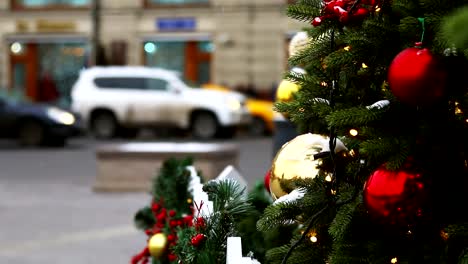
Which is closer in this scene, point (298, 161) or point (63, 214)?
point (298, 161)

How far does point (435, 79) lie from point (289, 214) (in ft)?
2.02

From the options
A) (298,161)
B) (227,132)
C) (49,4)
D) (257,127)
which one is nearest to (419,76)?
(298,161)

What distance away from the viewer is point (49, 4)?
29.0m

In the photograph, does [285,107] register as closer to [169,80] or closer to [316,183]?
[316,183]

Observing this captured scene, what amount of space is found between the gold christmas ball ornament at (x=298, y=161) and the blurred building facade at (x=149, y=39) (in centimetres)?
2341

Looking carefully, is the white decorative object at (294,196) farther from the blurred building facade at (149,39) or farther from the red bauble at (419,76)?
the blurred building facade at (149,39)

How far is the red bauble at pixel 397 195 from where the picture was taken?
190cm

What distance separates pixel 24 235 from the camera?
714 cm

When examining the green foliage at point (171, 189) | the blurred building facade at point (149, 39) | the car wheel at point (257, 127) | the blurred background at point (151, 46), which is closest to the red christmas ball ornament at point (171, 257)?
the green foliage at point (171, 189)

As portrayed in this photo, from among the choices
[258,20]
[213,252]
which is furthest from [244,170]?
[258,20]

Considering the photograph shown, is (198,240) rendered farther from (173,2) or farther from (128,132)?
(173,2)

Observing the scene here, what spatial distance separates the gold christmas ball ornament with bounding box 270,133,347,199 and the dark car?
622 inches

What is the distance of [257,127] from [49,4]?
10.5 metres

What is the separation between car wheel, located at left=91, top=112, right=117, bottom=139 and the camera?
2173cm
